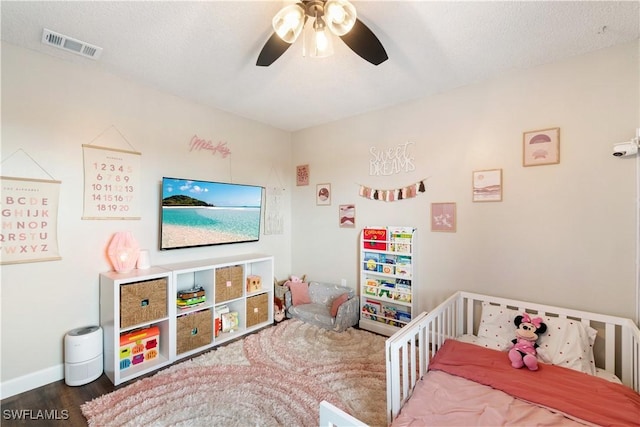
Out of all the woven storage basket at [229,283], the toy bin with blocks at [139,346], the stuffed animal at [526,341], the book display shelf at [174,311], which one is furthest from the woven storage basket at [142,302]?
the stuffed animal at [526,341]

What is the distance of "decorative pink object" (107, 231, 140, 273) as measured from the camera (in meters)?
2.37

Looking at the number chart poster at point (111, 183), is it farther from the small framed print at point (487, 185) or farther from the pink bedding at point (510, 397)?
the small framed print at point (487, 185)

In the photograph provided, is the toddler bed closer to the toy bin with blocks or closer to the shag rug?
the shag rug

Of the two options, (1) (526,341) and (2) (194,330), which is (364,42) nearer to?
(1) (526,341)

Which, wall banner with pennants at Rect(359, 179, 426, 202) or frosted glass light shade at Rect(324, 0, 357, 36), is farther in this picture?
wall banner with pennants at Rect(359, 179, 426, 202)

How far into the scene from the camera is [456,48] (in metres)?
2.03

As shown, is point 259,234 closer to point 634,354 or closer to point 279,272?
point 279,272

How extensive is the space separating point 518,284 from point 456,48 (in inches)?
76.0

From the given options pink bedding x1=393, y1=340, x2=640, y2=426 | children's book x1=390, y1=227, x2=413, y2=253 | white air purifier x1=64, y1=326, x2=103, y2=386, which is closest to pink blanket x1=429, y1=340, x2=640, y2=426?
pink bedding x1=393, y1=340, x2=640, y2=426

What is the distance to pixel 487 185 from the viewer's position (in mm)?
2461

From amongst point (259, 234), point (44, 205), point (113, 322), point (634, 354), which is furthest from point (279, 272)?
point (634, 354)

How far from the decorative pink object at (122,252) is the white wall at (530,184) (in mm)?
2341

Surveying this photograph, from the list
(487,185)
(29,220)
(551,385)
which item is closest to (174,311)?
(29,220)

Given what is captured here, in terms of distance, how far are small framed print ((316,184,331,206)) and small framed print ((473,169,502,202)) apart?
5.55 feet
